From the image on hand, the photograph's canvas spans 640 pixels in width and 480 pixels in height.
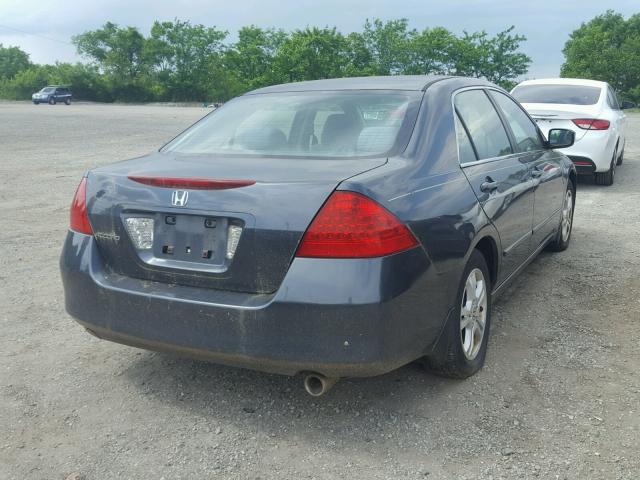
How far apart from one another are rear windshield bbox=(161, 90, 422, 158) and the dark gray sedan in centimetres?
1

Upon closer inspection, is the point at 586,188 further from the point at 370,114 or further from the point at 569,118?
the point at 370,114

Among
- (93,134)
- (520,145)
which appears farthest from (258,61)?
(520,145)

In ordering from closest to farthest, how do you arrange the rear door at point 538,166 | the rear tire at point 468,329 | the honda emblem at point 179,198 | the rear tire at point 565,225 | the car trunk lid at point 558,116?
1. the honda emblem at point 179,198
2. the rear tire at point 468,329
3. the rear door at point 538,166
4. the rear tire at point 565,225
5. the car trunk lid at point 558,116

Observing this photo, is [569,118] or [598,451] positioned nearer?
[598,451]

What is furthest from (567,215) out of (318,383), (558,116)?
(318,383)

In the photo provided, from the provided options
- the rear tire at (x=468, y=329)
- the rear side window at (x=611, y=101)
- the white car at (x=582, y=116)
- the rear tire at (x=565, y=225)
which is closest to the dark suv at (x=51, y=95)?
the white car at (x=582, y=116)

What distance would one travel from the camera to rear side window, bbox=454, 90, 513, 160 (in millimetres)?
3805

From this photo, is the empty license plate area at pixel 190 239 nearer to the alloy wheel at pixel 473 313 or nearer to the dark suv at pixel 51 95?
the alloy wheel at pixel 473 313

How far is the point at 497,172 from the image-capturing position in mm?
3830

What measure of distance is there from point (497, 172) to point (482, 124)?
1.22 feet

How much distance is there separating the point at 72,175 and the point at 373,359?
10.0 m

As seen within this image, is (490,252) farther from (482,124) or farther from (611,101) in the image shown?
(611,101)

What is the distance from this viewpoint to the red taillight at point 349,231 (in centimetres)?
263

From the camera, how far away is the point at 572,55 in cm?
7012
